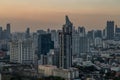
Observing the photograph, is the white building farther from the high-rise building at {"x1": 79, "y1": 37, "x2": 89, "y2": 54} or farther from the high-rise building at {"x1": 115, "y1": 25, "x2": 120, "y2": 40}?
the high-rise building at {"x1": 115, "y1": 25, "x2": 120, "y2": 40}

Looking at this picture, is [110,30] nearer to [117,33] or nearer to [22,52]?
[117,33]

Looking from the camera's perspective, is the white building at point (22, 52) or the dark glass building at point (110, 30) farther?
the dark glass building at point (110, 30)

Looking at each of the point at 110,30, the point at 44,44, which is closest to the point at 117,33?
the point at 110,30

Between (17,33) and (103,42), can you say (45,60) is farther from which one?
(103,42)

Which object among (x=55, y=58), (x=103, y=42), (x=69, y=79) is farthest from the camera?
(x=103, y=42)

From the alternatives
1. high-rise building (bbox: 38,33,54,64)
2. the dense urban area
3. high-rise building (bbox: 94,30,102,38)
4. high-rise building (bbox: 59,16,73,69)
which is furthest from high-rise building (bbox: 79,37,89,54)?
high-rise building (bbox: 59,16,73,69)

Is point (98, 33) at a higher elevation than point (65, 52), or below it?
higher

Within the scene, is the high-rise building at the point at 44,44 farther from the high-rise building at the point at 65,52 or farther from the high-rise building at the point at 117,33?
the high-rise building at the point at 117,33

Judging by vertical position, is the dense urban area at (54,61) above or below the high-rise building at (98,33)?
below

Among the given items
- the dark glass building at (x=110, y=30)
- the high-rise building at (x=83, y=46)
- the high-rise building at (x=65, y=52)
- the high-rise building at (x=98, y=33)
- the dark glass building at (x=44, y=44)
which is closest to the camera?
the high-rise building at (x=65, y=52)

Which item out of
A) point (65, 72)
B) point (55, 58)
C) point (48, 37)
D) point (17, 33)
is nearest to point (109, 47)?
point (17, 33)

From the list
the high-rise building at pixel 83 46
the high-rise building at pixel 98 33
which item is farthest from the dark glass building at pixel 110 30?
the high-rise building at pixel 83 46
